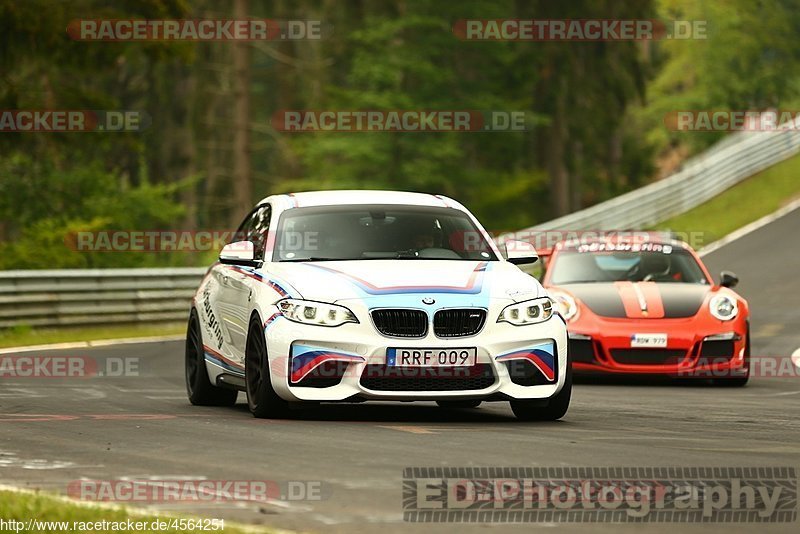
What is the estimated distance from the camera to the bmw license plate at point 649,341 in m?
15.7

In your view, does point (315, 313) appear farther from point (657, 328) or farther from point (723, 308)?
point (723, 308)

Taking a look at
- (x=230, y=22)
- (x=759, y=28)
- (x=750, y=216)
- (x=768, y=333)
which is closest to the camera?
(x=768, y=333)

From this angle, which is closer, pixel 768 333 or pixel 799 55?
pixel 768 333

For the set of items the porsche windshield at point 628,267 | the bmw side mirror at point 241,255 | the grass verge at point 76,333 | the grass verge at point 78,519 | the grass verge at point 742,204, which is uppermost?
the grass verge at point 742,204

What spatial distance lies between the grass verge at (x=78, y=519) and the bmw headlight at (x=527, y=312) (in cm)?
443

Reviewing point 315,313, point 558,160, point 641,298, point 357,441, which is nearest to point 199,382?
point 315,313

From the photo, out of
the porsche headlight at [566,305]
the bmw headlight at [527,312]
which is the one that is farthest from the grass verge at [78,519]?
the porsche headlight at [566,305]

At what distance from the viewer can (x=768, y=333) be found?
2241cm

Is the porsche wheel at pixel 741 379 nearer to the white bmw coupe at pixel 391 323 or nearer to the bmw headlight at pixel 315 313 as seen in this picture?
the white bmw coupe at pixel 391 323

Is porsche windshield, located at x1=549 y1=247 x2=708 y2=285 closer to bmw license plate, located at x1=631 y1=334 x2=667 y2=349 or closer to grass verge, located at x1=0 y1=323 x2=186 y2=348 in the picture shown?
bmw license plate, located at x1=631 y1=334 x2=667 y2=349

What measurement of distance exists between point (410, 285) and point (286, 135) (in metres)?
48.4

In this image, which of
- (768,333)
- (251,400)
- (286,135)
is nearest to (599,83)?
(286,135)

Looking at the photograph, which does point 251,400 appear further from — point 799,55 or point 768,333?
point 799,55

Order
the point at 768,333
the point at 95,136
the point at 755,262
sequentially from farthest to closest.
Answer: the point at 755,262, the point at 95,136, the point at 768,333
